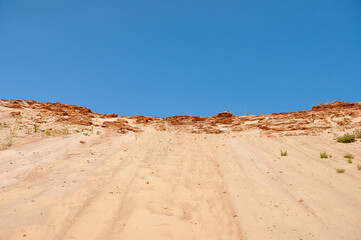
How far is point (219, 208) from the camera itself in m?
4.05

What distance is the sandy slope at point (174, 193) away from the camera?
3352mm

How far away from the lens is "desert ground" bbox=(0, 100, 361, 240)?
339 centimetres

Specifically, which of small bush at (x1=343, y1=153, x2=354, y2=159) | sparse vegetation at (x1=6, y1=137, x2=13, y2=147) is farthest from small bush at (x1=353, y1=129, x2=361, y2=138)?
sparse vegetation at (x1=6, y1=137, x2=13, y2=147)

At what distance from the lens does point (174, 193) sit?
448 centimetres

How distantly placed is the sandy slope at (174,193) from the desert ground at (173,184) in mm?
22

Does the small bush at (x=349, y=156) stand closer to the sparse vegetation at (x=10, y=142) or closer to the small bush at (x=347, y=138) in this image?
the small bush at (x=347, y=138)

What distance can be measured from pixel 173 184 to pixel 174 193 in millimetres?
408

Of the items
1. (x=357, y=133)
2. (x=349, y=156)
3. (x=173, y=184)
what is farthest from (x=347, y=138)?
(x=173, y=184)

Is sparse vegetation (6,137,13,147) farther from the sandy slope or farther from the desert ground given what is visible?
the sandy slope

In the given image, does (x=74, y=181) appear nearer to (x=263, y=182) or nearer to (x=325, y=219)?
(x=263, y=182)

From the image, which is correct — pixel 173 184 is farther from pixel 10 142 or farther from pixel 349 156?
pixel 10 142

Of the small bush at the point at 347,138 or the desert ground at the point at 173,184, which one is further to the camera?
the small bush at the point at 347,138

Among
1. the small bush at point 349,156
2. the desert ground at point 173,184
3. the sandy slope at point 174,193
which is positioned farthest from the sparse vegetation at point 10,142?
the small bush at point 349,156

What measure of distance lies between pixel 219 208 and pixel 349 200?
93.0 inches
